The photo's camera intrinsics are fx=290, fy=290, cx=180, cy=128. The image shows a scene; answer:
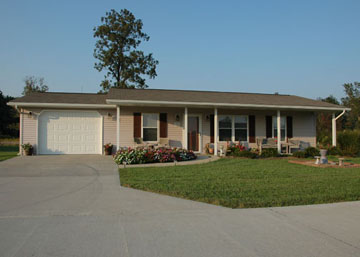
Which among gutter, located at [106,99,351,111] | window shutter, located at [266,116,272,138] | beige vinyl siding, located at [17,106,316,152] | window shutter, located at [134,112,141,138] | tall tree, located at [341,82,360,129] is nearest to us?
gutter, located at [106,99,351,111]

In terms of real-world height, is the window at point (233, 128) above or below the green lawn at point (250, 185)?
above

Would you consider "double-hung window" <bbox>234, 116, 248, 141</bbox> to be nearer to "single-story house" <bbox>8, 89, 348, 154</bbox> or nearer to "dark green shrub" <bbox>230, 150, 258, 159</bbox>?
"single-story house" <bbox>8, 89, 348, 154</bbox>

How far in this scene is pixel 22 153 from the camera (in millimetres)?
14461

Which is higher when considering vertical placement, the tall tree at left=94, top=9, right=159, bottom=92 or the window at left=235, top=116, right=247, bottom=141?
the tall tree at left=94, top=9, right=159, bottom=92

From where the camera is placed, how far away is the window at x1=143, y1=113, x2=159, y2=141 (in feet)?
50.2

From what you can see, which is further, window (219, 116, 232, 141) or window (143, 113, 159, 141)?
window (219, 116, 232, 141)

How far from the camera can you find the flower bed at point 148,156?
11.7 m

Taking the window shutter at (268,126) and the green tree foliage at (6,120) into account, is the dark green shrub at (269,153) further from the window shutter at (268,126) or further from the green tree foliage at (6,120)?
the green tree foliage at (6,120)

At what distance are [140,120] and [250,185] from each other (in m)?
8.83

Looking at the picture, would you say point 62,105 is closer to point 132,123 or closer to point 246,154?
point 132,123

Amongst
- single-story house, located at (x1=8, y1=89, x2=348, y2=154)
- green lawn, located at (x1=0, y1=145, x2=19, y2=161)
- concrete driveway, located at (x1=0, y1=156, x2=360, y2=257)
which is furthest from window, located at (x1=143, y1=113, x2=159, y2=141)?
concrete driveway, located at (x1=0, y1=156, x2=360, y2=257)

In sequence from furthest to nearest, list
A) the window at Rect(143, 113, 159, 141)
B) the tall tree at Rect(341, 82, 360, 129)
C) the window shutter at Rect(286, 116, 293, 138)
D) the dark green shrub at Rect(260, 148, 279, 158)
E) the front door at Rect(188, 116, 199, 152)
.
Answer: the tall tree at Rect(341, 82, 360, 129) → the window shutter at Rect(286, 116, 293, 138) → the front door at Rect(188, 116, 199, 152) → the window at Rect(143, 113, 159, 141) → the dark green shrub at Rect(260, 148, 279, 158)

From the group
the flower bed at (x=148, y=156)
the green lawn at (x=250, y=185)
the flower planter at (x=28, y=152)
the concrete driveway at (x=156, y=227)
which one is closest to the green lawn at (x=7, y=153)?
the flower planter at (x=28, y=152)

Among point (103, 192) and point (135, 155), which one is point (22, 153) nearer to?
point (135, 155)
